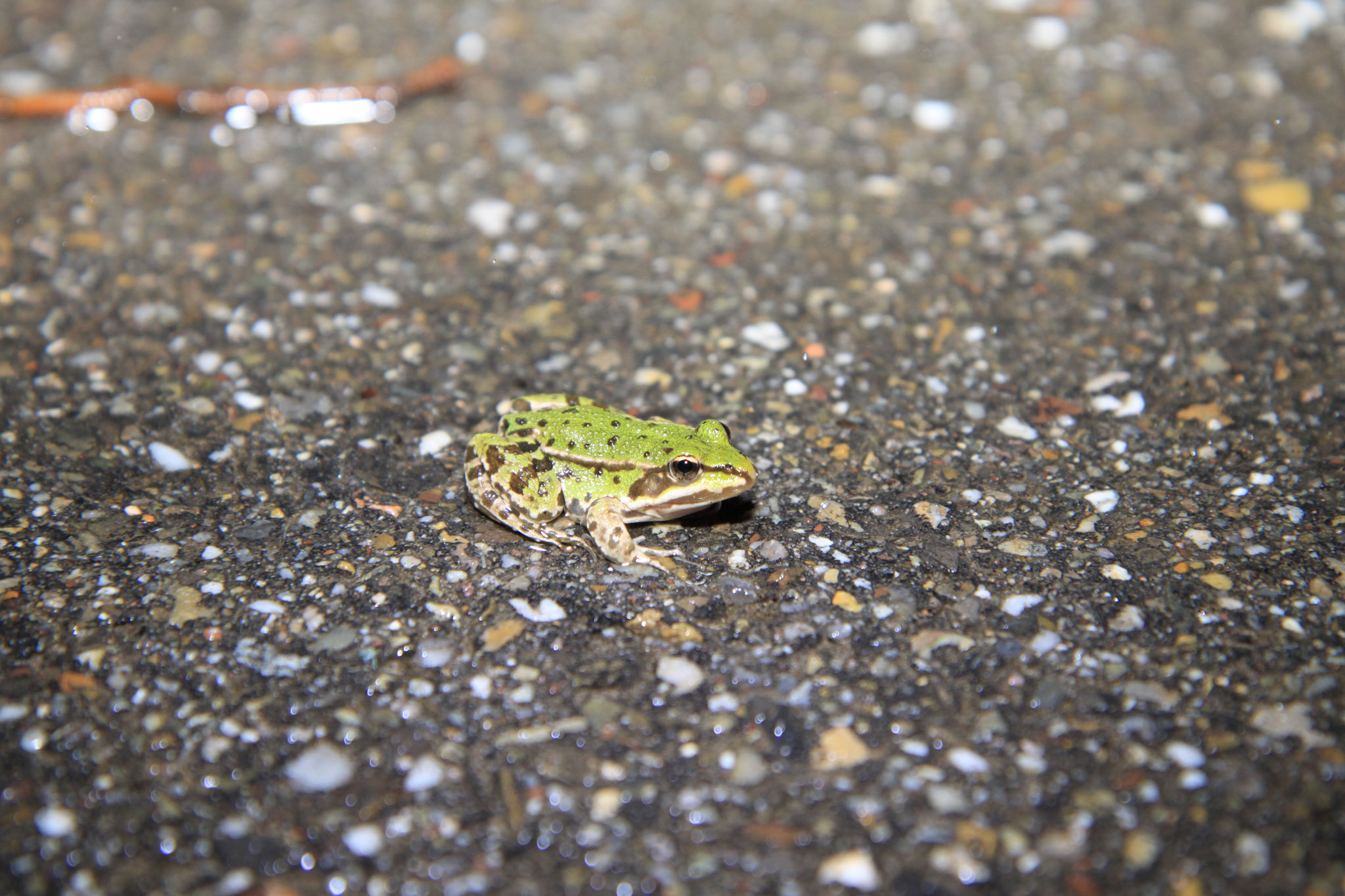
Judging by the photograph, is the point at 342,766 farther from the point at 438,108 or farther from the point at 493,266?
the point at 438,108

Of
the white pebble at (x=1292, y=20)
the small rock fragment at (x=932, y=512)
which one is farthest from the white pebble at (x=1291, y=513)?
the white pebble at (x=1292, y=20)

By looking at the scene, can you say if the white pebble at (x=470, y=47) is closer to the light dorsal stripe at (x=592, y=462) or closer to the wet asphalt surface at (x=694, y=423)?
the wet asphalt surface at (x=694, y=423)

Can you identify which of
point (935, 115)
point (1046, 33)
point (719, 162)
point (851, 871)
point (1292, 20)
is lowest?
point (851, 871)

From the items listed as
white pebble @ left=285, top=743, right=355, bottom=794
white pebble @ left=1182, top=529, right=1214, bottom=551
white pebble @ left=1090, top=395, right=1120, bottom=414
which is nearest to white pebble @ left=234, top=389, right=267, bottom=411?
white pebble @ left=285, top=743, right=355, bottom=794

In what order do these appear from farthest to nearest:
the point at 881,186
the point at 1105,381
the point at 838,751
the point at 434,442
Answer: the point at 881,186 < the point at 1105,381 < the point at 434,442 < the point at 838,751

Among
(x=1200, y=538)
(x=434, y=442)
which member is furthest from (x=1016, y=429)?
(x=434, y=442)

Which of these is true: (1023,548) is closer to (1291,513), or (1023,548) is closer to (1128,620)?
(1128,620)

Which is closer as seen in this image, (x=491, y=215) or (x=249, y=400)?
(x=249, y=400)
